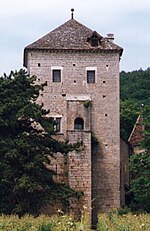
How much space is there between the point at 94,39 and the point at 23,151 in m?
13.5

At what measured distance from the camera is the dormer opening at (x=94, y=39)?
165 feet

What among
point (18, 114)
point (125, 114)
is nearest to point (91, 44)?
point (18, 114)

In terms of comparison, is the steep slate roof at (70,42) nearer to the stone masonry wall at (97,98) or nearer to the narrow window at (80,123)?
the stone masonry wall at (97,98)

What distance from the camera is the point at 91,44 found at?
165 feet

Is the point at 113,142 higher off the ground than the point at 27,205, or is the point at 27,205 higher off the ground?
the point at 113,142

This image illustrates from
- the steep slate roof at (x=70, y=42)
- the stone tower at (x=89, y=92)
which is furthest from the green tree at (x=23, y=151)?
the steep slate roof at (x=70, y=42)

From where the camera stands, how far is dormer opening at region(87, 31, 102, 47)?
50.4 meters

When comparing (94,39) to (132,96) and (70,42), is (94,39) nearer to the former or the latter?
(70,42)

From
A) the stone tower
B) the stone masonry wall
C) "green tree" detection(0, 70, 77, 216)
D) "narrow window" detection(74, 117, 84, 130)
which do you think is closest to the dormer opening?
the stone tower

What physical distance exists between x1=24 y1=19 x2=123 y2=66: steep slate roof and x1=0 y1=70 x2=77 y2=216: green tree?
25.9 ft

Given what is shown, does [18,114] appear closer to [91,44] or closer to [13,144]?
[13,144]

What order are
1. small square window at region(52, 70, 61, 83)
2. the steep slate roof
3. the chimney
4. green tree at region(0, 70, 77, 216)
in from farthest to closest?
the chimney
small square window at region(52, 70, 61, 83)
the steep slate roof
green tree at region(0, 70, 77, 216)

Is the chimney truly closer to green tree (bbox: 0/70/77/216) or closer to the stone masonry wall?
the stone masonry wall

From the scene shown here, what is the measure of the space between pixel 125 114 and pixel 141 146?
86.3ft
